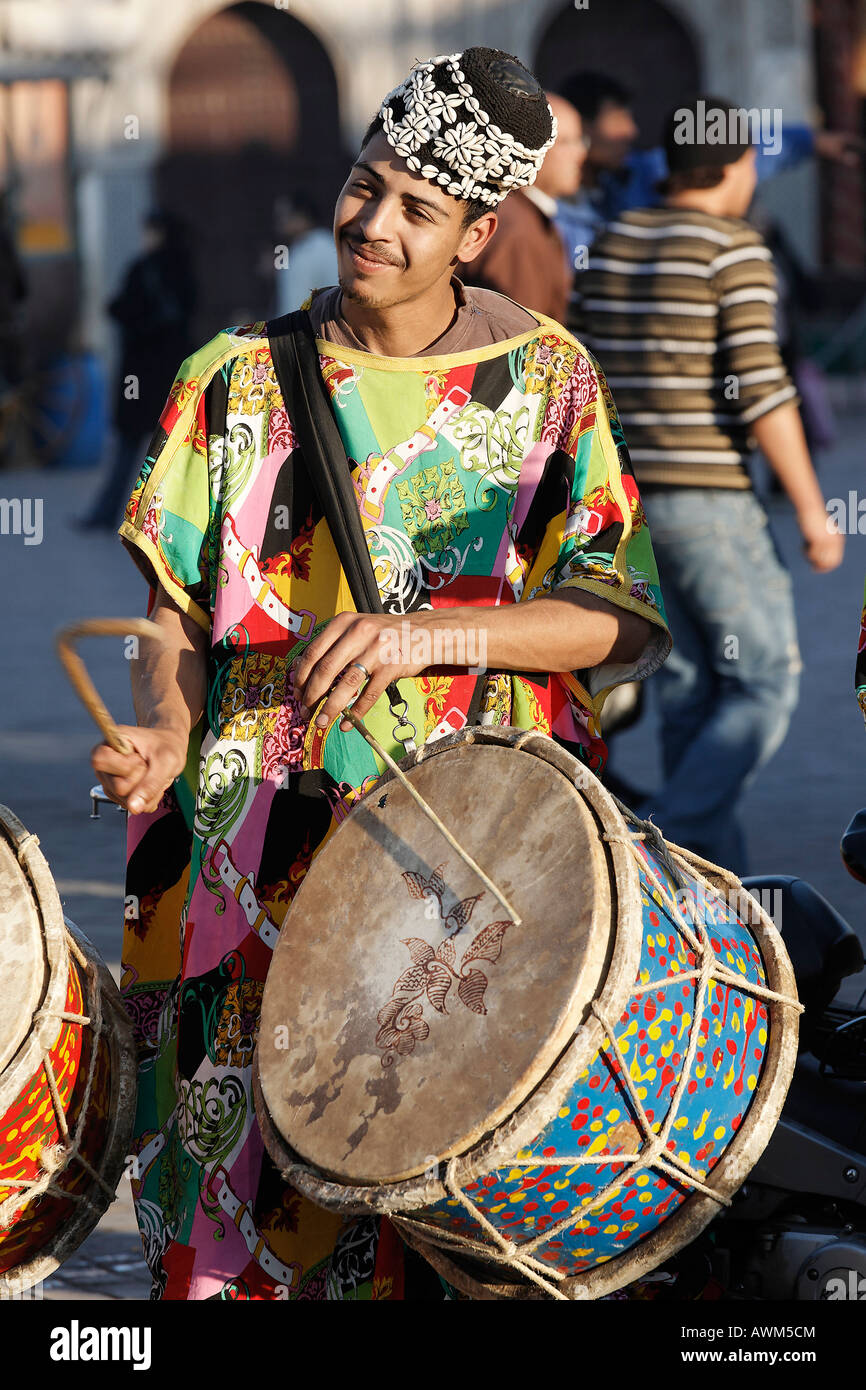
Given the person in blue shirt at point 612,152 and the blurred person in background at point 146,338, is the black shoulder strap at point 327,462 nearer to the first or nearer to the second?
the person in blue shirt at point 612,152

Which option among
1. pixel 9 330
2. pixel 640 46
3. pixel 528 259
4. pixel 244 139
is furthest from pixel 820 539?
pixel 640 46

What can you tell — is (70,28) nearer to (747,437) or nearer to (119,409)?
(119,409)

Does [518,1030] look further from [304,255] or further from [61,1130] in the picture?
[304,255]

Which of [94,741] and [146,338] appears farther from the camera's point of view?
[146,338]

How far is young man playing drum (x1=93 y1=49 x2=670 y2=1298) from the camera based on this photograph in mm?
2496

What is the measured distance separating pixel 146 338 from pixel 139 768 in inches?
Answer: 415

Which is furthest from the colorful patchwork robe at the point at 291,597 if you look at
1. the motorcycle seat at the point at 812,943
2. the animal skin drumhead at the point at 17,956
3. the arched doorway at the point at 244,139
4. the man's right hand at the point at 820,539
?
the arched doorway at the point at 244,139

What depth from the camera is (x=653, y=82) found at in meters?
20.7

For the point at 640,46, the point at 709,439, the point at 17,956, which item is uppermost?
the point at 640,46

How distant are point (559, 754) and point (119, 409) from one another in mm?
10749

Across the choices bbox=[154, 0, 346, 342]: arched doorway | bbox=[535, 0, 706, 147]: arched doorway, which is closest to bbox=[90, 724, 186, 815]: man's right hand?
bbox=[154, 0, 346, 342]: arched doorway

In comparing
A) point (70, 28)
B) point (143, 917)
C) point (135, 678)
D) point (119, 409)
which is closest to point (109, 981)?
point (143, 917)

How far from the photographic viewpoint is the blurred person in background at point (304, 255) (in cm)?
1012

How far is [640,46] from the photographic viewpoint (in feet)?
68.0
